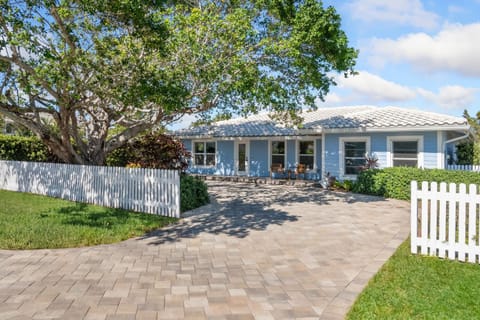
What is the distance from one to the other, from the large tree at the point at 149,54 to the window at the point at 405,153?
5133 mm

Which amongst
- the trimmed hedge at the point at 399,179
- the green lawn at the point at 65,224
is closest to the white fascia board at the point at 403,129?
the trimmed hedge at the point at 399,179

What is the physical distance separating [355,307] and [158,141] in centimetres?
1209

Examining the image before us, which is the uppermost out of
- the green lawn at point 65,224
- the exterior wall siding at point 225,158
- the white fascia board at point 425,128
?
the white fascia board at point 425,128

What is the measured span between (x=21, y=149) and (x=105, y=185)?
33.8 ft

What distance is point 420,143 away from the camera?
14258 millimetres

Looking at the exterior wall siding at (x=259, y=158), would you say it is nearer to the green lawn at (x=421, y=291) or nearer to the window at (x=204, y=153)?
the window at (x=204, y=153)

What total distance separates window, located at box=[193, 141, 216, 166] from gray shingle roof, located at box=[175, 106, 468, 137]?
96 centimetres

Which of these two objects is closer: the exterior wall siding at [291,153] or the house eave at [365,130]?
the house eave at [365,130]

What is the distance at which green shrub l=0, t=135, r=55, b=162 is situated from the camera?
17531mm

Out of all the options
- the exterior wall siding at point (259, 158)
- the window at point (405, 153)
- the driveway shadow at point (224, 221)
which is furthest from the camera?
the exterior wall siding at point (259, 158)

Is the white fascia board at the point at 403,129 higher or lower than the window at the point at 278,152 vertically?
higher

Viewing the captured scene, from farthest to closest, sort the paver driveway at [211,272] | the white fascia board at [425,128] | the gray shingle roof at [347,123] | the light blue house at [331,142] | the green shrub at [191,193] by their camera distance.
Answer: the light blue house at [331,142]
the gray shingle roof at [347,123]
the white fascia board at [425,128]
the green shrub at [191,193]
the paver driveway at [211,272]

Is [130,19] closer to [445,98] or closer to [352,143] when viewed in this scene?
[352,143]

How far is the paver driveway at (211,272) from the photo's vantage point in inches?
154
